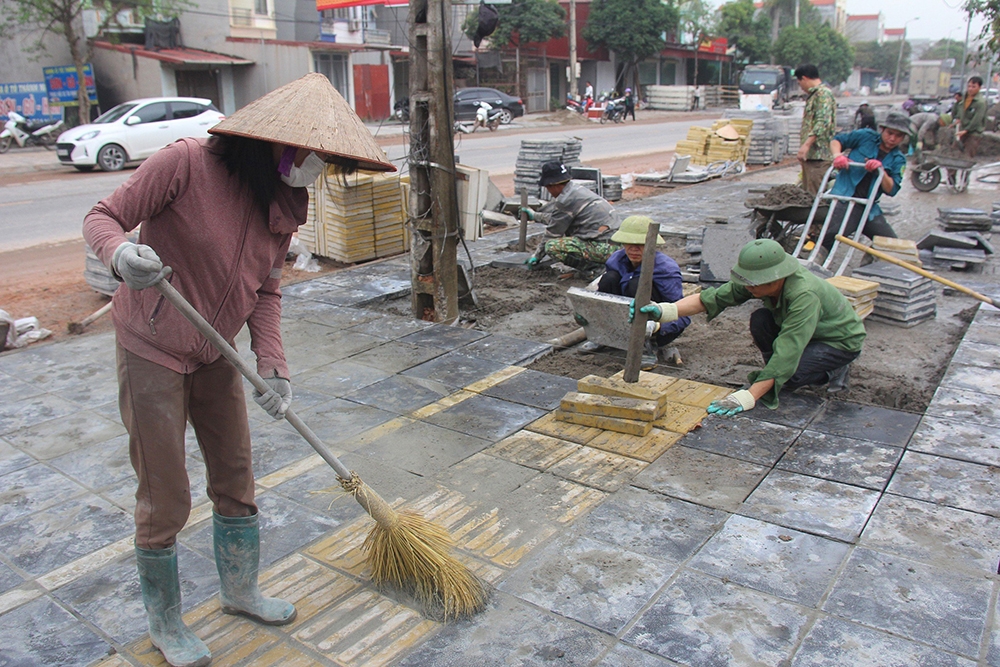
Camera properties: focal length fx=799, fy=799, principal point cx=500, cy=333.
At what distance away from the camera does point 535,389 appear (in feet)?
17.6

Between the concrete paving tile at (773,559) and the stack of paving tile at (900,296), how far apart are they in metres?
3.93

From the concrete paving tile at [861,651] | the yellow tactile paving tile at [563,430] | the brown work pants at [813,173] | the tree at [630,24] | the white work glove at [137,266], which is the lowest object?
the concrete paving tile at [861,651]

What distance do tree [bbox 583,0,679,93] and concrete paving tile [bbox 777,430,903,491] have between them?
42985 millimetres

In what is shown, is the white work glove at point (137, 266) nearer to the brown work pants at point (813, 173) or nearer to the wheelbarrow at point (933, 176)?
the brown work pants at point (813, 173)

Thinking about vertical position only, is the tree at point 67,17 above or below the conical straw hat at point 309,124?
above

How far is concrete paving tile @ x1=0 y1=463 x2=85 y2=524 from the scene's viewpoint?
3865 mm

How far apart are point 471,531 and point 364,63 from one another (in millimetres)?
32046

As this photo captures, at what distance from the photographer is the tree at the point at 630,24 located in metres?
43.5

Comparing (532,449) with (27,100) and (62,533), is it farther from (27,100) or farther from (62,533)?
(27,100)

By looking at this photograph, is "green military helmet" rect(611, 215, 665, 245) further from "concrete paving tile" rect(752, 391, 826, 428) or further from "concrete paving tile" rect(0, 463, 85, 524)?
"concrete paving tile" rect(0, 463, 85, 524)

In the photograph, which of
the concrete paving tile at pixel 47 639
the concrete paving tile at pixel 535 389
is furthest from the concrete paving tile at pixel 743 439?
the concrete paving tile at pixel 47 639

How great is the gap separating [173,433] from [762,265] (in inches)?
131

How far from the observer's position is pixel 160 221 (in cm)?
255

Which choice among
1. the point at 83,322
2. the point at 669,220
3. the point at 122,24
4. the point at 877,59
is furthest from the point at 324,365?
the point at 877,59
